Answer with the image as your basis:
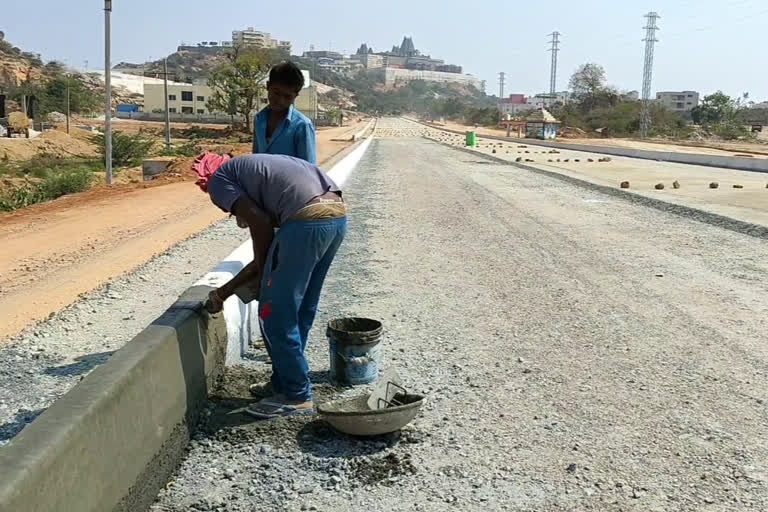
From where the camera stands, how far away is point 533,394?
4605 millimetres

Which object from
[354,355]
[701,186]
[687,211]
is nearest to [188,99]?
[701,186]

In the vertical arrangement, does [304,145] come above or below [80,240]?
above

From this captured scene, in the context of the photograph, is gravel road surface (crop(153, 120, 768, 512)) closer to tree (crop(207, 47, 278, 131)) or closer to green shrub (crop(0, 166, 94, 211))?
green shrub (crop(0, 166, 94, 211))

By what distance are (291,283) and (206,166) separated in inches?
30.0

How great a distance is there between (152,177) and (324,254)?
23.3m

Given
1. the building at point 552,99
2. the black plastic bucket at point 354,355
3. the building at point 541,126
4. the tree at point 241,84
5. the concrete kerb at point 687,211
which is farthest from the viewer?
the building at point 552,99

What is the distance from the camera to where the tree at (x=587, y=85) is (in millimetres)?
102625

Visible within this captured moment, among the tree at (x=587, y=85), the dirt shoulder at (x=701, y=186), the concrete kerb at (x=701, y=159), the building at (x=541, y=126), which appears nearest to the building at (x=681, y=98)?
the tree at (x=587, y=85)

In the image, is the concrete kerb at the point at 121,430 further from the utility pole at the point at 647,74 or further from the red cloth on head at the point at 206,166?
the utility pole at the point at 647,74

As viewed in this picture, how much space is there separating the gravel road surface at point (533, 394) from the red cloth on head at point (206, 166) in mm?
1314

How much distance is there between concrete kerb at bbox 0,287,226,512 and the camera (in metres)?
2.41

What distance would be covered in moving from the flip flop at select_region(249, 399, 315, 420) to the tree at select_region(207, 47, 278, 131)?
60.6m

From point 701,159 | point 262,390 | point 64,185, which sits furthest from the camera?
point 701,159

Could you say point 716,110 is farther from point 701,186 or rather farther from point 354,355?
point 354,355
